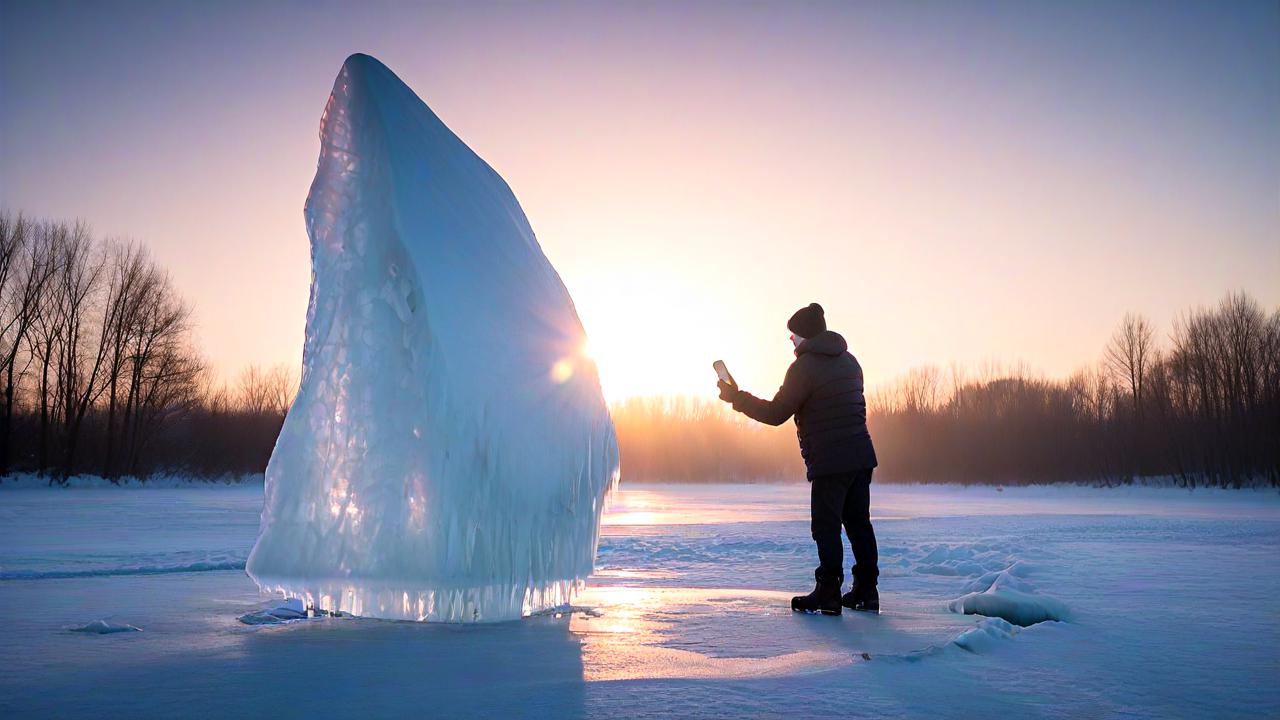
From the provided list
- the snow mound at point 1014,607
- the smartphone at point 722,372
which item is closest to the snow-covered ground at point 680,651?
the snow mound at point 1014,607

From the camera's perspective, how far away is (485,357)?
4.04 m

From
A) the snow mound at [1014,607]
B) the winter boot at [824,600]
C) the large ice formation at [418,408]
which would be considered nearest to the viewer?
the large ice formation at [418,408]

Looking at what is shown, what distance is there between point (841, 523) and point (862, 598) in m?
0.44

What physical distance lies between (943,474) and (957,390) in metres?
12.9

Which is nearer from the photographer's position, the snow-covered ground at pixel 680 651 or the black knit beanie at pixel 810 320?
the snow-covered ground at pixel 680 651

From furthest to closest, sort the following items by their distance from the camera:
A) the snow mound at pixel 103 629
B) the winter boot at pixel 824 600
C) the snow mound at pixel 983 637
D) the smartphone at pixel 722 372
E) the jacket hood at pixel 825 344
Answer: the smartphone at pixel 722 372 → the jacket hood at pixel 825 344 → the winter boot at pixel 824 600 → the snow mound at pixel 103 629 → the snow mound at pixel 983 637

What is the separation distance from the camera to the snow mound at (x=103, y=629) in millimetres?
3508

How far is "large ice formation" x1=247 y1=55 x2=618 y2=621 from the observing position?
390 cm

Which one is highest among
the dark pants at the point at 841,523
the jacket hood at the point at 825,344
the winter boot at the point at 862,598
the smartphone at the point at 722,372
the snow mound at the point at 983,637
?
the jacket hood at the point at 825,344

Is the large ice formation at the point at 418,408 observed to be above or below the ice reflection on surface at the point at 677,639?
above

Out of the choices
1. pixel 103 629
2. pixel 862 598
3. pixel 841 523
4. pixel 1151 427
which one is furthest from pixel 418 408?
pixel 1151 427

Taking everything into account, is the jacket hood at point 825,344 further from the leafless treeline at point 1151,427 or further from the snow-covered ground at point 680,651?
the leafless treeline at point 1151,427

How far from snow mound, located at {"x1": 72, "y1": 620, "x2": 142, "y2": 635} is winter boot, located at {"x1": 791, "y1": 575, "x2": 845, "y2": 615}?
3283 mm

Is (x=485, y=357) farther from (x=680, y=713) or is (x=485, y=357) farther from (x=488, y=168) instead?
(x=680, y=713)
